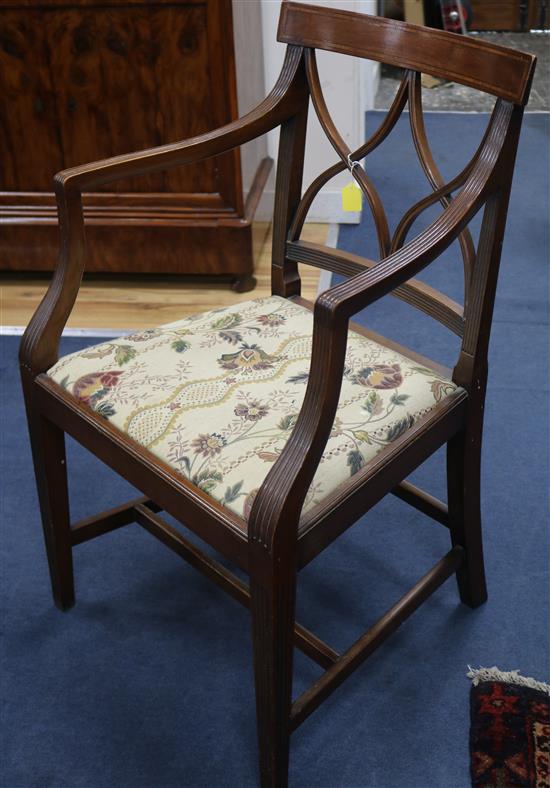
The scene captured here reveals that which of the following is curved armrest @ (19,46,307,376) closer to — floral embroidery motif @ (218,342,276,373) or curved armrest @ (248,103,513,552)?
floral embroidery motif @ (218,342,276,373)

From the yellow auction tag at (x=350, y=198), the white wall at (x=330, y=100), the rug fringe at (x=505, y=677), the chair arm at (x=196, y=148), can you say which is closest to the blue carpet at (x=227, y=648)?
the rug fringe at (x=505, y=677)

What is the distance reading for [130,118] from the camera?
2.37 m

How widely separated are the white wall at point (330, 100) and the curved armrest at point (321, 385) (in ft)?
5.66

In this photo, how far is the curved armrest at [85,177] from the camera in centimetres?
129

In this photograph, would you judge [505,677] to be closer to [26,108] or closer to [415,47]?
[415,47]

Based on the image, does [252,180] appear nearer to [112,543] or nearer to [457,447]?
[112,543]

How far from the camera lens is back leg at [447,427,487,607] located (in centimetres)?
138

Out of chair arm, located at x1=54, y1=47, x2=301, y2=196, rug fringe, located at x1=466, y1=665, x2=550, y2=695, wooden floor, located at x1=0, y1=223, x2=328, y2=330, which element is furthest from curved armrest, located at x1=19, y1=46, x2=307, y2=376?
wooden floor, located at x1=0, y1=223, x2=328, y2=330

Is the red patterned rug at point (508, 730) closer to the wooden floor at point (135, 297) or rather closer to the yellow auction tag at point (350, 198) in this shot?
the yellow auction tag at point (350, 198)

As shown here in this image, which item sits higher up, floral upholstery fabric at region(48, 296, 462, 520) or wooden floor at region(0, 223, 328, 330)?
floral upholstery fabric at region(48, 296, 462, 520)

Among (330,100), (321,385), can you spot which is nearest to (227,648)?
(321,385)

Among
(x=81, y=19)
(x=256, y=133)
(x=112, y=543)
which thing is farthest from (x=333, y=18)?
(x=81, y=19)

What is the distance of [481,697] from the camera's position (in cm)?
141

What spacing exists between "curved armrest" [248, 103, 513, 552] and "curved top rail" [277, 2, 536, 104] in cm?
19
